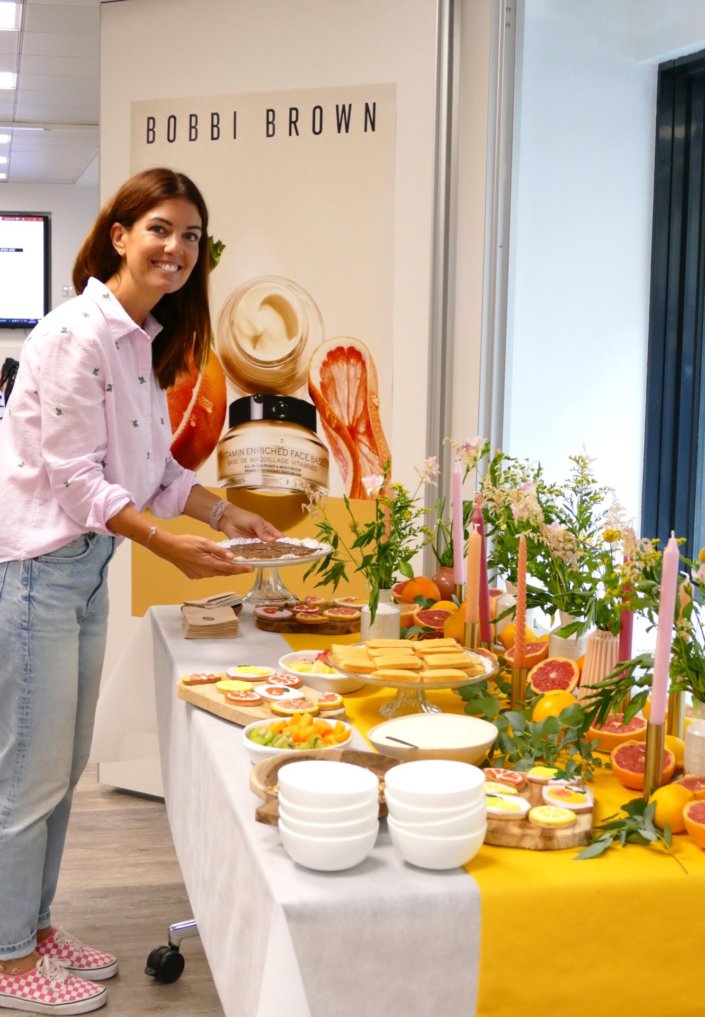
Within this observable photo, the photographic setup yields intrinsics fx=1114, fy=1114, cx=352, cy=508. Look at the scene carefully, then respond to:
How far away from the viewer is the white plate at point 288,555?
2211 millimetres

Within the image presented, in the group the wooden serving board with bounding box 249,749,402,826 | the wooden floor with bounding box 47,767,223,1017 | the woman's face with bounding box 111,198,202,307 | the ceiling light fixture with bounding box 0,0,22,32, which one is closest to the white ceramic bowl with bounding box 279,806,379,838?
the wooden serving board with bounding box 249,749,402,826

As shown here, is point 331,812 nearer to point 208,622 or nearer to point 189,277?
point 208,622

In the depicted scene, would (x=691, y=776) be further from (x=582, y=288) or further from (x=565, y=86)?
(x=565, y=86)

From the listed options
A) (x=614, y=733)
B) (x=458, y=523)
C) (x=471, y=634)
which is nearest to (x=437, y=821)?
(x=614, y=733)

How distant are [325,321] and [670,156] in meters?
1.09

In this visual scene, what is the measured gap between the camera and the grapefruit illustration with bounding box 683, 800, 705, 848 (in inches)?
50.4

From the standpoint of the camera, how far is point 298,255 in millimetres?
3289

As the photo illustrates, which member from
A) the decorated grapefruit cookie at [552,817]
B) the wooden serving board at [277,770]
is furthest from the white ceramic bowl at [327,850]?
the decorated grapefruit cookie at [552,817]

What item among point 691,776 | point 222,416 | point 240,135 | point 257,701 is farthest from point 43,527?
point 240,135

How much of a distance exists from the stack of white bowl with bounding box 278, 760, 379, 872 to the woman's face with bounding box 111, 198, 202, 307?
3.82 feet

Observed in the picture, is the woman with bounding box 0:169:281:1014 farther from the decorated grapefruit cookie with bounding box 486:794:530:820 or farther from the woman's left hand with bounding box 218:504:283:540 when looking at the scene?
the decorated grapefruit cookie with bounding box 486:794:530:820

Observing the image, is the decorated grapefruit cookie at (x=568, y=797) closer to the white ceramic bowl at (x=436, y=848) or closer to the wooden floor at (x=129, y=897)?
the white ceramic bowl at (x=436, y=848)

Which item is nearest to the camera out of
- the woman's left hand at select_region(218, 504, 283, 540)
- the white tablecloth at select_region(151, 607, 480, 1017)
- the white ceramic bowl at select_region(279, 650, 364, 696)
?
the white tablecloth at select_region(151, 607, 480, 1017)

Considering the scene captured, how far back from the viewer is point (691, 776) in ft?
4.62
